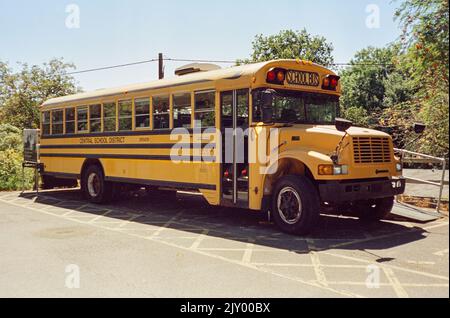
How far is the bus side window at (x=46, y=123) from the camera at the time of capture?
12859 mm

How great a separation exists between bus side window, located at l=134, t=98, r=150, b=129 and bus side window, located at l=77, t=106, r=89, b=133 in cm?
219

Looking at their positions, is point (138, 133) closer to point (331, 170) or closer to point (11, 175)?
point (331, 170)

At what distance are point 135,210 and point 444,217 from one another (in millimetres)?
6364

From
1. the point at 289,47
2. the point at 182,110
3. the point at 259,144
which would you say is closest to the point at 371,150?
the point at 259,144

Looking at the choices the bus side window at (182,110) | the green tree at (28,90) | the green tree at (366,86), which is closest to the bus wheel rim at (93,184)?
the bus side window at (182,110)

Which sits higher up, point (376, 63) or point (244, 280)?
point (376, 63)

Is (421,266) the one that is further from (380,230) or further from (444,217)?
(444,217)

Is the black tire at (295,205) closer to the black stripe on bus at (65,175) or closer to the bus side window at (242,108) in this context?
the bus side window at (242,108)

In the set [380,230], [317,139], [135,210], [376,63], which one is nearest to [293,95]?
[317,139]

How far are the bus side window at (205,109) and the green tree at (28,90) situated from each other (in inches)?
1055

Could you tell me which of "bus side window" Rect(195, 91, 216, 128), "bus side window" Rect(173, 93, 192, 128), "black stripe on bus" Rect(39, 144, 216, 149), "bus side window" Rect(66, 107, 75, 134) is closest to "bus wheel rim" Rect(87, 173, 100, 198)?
"black stripe on bus" Rect(39, 144, 216, 149)

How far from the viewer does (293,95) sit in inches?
302
